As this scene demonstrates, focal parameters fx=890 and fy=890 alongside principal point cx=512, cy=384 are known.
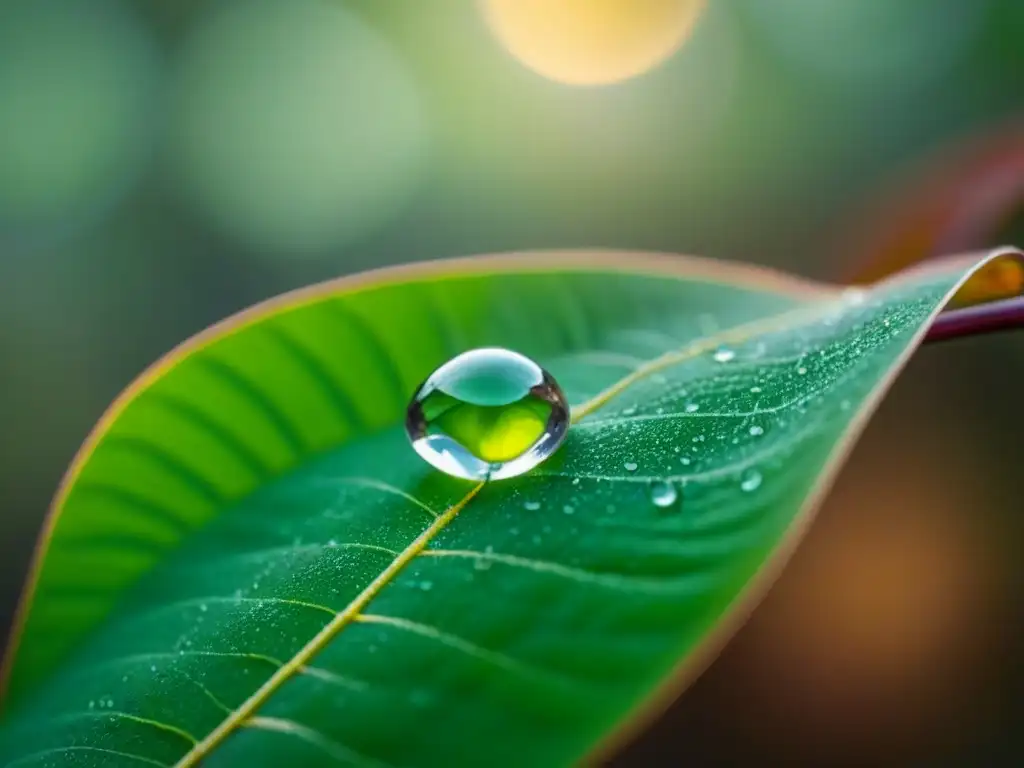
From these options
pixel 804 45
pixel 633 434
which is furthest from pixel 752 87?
pixel 633 434

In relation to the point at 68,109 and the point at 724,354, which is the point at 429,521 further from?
the point at 68,109

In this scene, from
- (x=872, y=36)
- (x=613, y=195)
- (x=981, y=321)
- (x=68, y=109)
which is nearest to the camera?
(x=981, y=321)

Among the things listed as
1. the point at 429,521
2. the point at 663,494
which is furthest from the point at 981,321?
the point at 429,521

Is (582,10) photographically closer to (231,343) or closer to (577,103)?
(577,103)

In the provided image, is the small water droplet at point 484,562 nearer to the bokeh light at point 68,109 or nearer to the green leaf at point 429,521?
the green leaf at point 429,521

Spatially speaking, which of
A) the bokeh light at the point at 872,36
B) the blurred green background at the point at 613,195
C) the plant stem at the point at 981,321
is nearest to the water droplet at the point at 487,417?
the plant stem at the point at 981,321

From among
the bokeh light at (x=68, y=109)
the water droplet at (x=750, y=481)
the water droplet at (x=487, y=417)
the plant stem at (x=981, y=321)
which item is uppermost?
the bokeh light at (x=68, y=109)

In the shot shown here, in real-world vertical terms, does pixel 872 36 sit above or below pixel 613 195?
below
